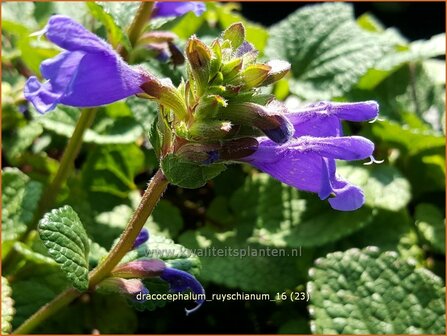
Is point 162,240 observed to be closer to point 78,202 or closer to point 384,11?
point 78,202

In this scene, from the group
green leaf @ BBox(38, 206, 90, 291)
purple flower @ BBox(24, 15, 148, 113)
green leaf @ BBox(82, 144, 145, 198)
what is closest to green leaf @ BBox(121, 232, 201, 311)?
green leaf @ BBox(38, 206, 90, 291)

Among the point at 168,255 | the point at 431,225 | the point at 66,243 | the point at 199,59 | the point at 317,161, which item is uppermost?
the point at 199,59

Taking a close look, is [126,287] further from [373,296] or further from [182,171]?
[373,296]

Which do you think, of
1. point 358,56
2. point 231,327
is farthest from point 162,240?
point 358,56

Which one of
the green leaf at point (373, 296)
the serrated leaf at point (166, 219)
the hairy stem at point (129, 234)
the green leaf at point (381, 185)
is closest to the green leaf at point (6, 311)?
the hairy stem at point (129, 234)

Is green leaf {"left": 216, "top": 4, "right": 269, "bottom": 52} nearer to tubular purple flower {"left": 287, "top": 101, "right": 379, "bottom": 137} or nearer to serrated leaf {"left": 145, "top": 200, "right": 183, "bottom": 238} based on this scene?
serrated leaf {"left": 145, "top": 200, "right": 183, "bottom": 238}

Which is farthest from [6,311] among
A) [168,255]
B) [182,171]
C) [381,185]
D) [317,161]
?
[381,185]
